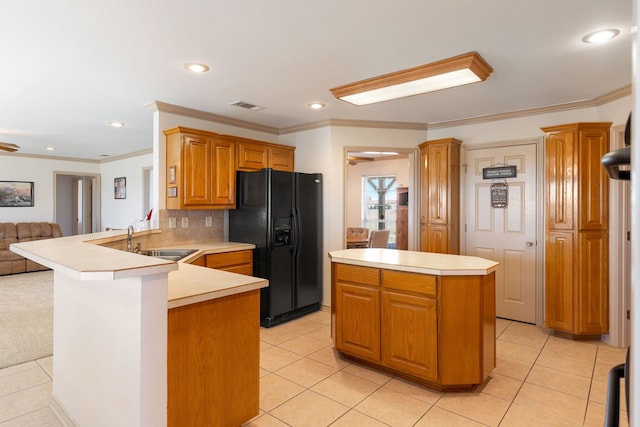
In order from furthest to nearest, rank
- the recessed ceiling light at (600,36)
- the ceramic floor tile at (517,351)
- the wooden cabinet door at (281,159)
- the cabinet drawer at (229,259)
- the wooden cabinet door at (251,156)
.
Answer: the wooden cabinet door at (281,159) → the wooden cabinet door at (251,156) → the cabinet drawer at (229,259) → the ceramic floor tile at (517,351) → the recessed ceiling light at (600,36)

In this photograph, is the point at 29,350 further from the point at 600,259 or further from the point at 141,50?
the point at 600,259

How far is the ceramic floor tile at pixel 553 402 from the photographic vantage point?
2.35 metres

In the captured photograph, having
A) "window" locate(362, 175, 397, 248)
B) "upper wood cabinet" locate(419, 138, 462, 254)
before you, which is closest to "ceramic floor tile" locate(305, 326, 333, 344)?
"upper wood cabinet" locate(419, 138, 462, 254)

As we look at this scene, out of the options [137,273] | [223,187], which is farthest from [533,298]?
[137,273]

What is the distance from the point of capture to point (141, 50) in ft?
8.68

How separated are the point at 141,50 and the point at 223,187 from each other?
1.86 meters

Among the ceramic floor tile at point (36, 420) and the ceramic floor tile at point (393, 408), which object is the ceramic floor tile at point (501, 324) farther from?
the ceramic floor tile at point (36, 420)

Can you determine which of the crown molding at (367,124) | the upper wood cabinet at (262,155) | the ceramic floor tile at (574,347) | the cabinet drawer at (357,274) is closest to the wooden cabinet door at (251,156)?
the upper wood cabinet at (262,155)

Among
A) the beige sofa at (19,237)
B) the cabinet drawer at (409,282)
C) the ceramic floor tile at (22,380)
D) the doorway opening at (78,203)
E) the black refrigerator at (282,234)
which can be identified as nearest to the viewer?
the cabinet drawer at (409,282)

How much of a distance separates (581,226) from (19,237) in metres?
9.03

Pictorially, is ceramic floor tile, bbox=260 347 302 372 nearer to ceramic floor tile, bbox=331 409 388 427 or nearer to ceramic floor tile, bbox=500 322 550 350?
ceramic floor tile, bbox=331 409 388 427

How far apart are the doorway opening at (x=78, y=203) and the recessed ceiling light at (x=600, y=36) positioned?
31.4 feet

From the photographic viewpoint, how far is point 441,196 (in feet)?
14.4

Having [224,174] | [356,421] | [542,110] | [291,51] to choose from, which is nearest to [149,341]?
[356,421]
